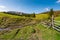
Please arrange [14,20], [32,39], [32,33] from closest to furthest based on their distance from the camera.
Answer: [32,39] → [32,33] → [14,20]

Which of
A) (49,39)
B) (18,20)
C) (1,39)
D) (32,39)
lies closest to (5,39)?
(1,39)

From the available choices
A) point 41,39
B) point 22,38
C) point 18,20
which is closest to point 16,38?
point 22,38

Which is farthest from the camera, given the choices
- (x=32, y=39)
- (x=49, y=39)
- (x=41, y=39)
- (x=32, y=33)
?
(x=32, y=33)

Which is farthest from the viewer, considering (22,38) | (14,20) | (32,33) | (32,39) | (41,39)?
(14,20)

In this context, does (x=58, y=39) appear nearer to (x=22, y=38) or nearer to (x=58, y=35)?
(x=58, y=35)

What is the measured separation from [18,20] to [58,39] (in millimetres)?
57222

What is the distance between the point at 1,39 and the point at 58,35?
12110 millimetres

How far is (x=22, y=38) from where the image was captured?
84.3 feet

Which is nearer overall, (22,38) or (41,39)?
(41,39)

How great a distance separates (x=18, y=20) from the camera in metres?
74.9

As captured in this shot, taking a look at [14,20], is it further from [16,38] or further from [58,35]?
[58,35]

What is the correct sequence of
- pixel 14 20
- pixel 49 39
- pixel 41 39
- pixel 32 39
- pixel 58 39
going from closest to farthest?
pixel 58 39 → pixel 49 39 → pixel 41 39 → pixel 32 39 → pixel 14 20

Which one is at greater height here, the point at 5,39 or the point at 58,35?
the point at 58,35

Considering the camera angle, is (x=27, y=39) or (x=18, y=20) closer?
(x=27, y=39)
